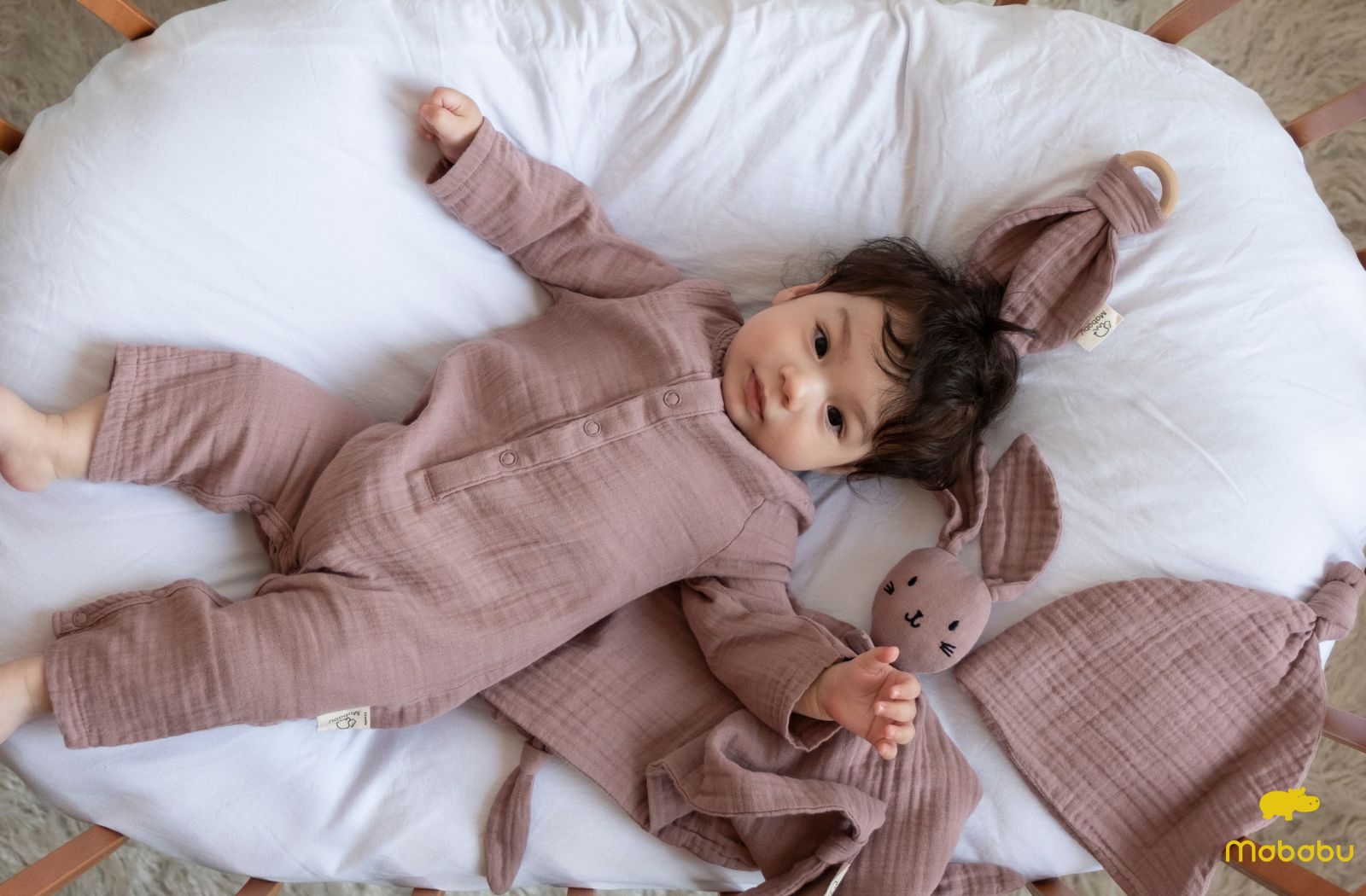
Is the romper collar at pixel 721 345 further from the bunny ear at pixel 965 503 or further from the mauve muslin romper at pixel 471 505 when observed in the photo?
the bunny ear at pixel 965 503

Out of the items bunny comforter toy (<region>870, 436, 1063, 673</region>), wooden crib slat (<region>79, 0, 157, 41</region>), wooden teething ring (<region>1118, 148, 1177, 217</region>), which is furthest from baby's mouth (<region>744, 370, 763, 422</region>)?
wooden crib slat (<region>79, 0, 157, 41</region>)

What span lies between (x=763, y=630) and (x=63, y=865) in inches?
26.4

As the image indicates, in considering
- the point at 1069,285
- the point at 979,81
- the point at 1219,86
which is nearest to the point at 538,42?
the point at 979,81

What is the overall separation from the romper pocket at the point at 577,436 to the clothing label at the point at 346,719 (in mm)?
216

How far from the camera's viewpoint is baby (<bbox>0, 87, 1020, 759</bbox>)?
35.2 inches

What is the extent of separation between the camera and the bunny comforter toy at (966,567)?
102 centimetres

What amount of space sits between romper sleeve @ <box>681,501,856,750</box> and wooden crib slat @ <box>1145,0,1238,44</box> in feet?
2.31

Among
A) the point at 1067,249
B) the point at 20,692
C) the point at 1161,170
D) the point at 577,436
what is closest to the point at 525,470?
the point at 577,436

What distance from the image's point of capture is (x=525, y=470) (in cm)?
101

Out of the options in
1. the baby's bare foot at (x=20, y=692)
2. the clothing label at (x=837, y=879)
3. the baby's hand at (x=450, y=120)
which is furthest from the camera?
the baby's hand at (x=450, y=120)

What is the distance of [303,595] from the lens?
3.03 feet

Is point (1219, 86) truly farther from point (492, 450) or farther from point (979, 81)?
point (492, 450)

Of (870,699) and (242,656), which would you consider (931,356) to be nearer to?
(870,699)

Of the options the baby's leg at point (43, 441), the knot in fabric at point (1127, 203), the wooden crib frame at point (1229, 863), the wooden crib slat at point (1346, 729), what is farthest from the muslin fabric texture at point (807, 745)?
the baby's leg at point (43, 441)
